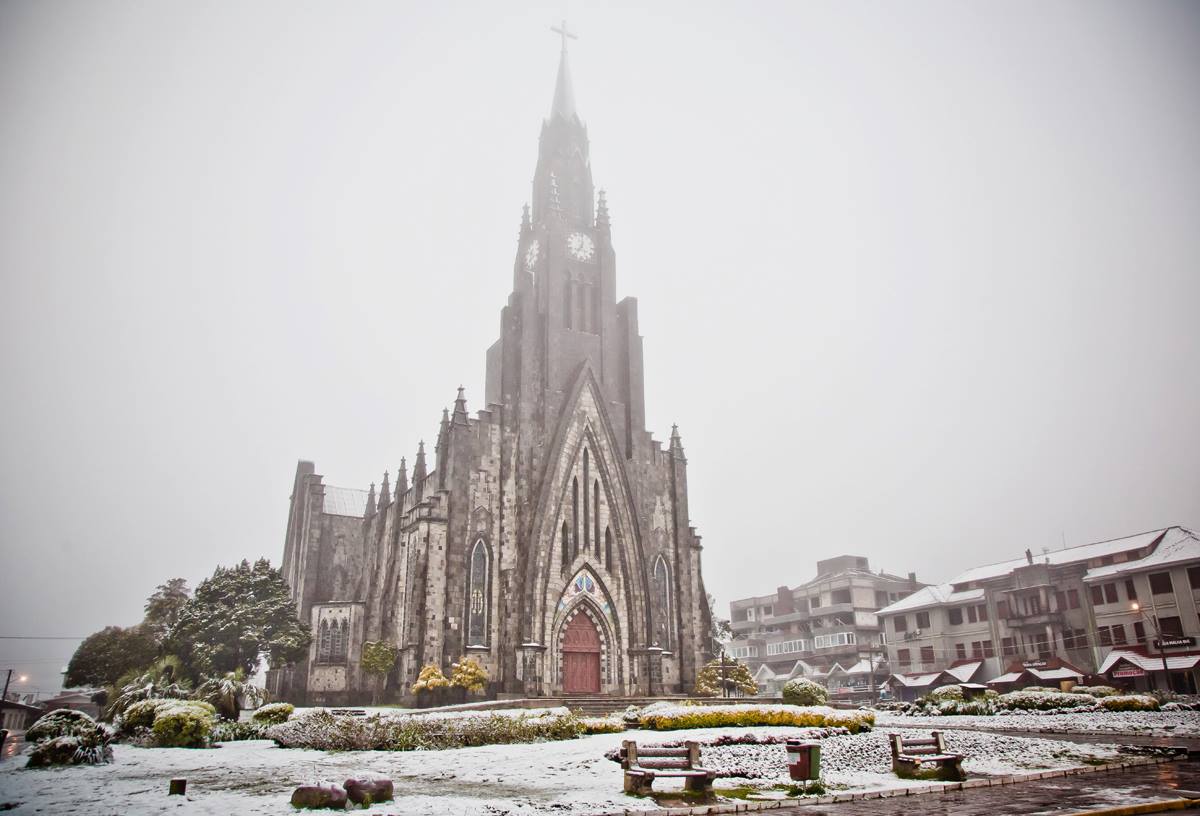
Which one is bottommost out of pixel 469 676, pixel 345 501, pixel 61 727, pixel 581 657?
pixel 469 676

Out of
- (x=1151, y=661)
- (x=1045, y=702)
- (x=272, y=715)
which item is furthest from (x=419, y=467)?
(x=1151, y=661)

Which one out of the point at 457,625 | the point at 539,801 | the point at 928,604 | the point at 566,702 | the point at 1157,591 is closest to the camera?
the point at 539,801

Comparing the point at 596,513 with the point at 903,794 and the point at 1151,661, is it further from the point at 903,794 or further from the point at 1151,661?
the point at 1151,661

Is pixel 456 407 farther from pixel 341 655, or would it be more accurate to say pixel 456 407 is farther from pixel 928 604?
pixel 928 604

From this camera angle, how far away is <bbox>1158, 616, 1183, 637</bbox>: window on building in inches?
1988

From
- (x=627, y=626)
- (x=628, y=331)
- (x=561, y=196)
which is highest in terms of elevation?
(x=561, y=196)

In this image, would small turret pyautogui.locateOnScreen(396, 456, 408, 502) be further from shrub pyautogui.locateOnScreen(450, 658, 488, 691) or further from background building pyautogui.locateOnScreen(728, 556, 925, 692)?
background building pyautogui.locateOnScreen(728, 556, 925, 692)

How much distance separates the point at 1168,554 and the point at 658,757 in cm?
5373

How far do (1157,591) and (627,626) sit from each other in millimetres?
36213

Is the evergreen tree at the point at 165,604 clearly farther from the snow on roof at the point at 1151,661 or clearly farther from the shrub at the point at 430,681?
the snow on roof at the point at 1151,661

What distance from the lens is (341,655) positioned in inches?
1992

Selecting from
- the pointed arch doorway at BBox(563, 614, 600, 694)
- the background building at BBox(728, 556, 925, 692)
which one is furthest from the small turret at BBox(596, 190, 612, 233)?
the background building at BBox(728, 556, 925, 692)

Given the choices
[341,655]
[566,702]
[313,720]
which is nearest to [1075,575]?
A: [566,702]

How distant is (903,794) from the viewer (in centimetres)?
1273
